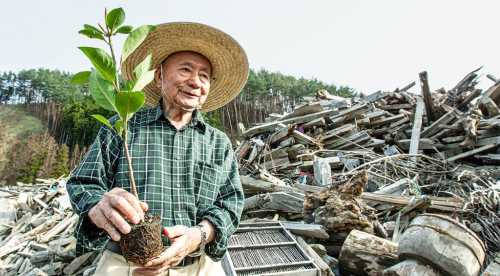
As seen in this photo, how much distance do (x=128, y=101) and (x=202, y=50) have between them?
1.21 m

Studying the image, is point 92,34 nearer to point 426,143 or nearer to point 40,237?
point 40,237

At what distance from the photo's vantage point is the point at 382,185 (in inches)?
205

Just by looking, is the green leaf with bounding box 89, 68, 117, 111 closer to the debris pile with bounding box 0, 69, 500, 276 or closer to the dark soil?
the dark soil

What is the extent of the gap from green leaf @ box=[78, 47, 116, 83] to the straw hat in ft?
3.52

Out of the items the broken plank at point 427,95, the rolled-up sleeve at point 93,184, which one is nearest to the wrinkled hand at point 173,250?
the rolled-up sleeve at point 93,184

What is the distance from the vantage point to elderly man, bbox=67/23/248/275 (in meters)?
1.32

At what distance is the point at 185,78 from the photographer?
1.89 meters

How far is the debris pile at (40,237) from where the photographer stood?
4.22 metres

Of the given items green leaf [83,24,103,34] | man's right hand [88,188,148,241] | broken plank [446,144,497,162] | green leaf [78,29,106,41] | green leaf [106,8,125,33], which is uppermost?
green leaf [106,8,125,33]

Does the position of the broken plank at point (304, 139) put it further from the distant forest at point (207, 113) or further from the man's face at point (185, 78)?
the distant forest at point (207, 113)

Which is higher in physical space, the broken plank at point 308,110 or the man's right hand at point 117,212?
the broken plank at point 308,110

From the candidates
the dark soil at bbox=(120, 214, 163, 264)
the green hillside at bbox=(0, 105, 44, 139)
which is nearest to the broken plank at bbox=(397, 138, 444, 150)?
the dark soil at bbox=(120, 214, 163, 264)

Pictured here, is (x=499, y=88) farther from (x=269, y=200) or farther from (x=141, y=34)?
(x=141, y=34)

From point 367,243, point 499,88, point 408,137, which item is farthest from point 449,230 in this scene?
point 499,88
